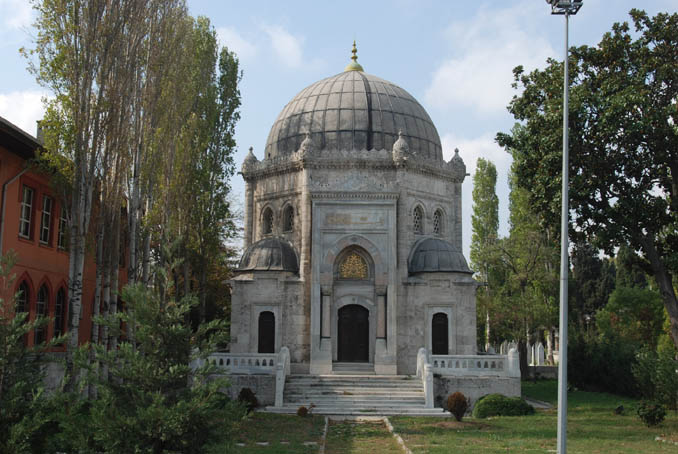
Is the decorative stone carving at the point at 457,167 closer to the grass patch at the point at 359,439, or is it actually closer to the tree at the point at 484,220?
the tree at the point at 484,220

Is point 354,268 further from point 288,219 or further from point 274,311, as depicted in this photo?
point 288,219

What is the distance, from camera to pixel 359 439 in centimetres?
1836

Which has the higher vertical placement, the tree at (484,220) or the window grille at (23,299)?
the tree at (484,220)

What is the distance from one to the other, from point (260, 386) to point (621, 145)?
599 inches

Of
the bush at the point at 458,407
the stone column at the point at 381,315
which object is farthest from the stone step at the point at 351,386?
the bush at the point at 458,407

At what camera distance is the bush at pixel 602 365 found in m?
29.9

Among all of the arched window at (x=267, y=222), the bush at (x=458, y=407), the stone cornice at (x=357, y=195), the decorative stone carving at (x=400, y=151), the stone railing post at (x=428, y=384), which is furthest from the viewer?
the arched window at (x=267, y=222)

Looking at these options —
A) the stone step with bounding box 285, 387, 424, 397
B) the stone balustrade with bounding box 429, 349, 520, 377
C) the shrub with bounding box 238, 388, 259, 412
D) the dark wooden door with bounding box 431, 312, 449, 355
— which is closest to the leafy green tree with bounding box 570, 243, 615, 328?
the dark wooden door with bounding box 431, 312, 449, 355

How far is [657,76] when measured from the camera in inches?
831

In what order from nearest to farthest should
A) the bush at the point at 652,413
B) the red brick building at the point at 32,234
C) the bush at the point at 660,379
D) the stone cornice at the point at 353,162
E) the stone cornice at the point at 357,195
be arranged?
1. the bush at the point at 660,379
2. the bush at the point at 652,413
3. the red brick building at the point at 32,234
4. the stone cornice at the point at 357,195
5. the stone cornice at the point at 353,162

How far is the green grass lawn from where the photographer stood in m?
16.4

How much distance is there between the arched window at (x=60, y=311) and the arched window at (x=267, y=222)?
10682mm

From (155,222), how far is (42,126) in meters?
6.19

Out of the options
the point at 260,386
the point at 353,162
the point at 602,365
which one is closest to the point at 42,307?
the point at 260,386
